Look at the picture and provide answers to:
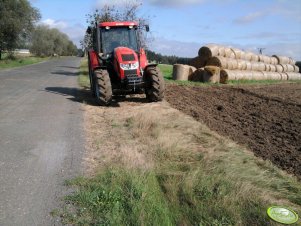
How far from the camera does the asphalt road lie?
4.37 meters

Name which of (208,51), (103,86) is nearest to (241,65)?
(208,51)

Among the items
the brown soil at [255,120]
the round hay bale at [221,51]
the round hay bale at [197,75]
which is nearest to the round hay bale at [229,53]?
the round hay bale at [221,51]

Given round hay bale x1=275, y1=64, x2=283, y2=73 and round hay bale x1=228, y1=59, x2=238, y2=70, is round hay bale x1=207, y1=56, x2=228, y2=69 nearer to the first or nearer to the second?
round hay bale x1=228, y1=59, x2=238, y2=70

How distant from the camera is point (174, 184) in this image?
488cm

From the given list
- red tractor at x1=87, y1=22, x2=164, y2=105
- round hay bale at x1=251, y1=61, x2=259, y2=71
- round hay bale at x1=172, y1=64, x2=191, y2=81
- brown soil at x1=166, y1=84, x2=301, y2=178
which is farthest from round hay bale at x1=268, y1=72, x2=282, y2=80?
red tractor at x1=87, y1=22, x2=164, y2=105

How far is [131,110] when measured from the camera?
10.6 m

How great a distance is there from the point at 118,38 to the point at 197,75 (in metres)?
9.43

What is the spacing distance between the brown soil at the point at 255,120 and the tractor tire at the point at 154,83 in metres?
0.65

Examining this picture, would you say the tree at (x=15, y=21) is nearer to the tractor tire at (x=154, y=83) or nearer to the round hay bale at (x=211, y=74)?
the round hay bale at (x=211, y=74)

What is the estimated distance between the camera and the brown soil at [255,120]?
22.3ft

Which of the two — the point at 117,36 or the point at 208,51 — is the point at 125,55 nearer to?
the point at 117,36

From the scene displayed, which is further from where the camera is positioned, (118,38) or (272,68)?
(272,68)

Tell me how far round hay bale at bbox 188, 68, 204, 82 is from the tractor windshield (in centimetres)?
907

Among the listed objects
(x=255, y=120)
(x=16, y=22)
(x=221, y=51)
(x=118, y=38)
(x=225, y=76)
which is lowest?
(x=255, y=120)
